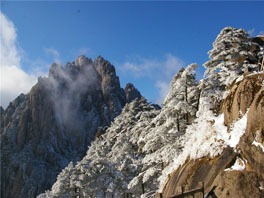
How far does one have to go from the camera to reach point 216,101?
2184 cm

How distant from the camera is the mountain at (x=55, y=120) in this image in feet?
404

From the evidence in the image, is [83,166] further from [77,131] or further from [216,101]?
[77,131]

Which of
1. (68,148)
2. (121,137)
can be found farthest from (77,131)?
(121,137)

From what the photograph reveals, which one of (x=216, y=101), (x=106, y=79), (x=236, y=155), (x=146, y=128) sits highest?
(x=106, y=79)

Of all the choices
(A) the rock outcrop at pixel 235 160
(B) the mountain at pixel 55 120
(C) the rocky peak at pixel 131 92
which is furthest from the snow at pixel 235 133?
(C) the rocky peak at pixel 131 92

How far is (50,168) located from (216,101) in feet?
368

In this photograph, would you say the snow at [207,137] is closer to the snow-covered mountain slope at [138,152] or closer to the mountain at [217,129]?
the mountain at [217,129]

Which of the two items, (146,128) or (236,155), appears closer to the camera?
(236,155)

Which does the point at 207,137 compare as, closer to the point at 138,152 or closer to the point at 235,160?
the point at 235,160

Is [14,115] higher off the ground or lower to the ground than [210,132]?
higher

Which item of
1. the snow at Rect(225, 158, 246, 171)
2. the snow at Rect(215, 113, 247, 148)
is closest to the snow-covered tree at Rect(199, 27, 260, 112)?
the snow at Rect(215, 113, 247, 148)

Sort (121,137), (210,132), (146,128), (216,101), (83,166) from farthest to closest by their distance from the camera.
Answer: (121,137), (83,166), (146,128), (216,101), (210,132)

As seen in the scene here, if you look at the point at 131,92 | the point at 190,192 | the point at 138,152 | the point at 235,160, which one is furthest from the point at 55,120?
the point at 190,192

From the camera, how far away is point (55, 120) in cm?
14738
